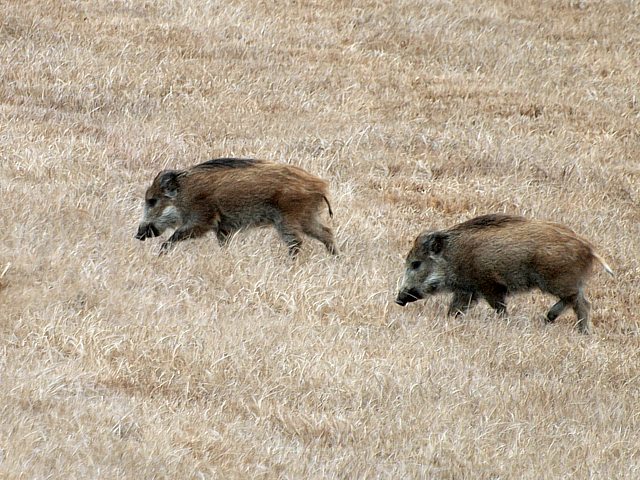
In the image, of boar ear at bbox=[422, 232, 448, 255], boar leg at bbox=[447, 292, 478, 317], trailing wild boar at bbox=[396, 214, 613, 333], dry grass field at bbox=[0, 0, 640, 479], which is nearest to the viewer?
dry grass field at bbox=[0, 0, 640, 479]

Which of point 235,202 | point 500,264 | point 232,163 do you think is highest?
point 232,163

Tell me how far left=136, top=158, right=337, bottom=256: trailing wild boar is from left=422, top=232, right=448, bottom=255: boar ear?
85 cm

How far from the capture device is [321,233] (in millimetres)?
9305

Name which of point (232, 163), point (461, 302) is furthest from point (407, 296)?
point (232, 163)

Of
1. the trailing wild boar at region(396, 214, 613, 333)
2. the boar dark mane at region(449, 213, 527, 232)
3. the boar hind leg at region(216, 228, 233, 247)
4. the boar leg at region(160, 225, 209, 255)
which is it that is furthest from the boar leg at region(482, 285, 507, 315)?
the boar leg at region(160, 225, 209, 255)

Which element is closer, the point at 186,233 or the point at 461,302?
the point at 461,302

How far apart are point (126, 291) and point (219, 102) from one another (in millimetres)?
5910

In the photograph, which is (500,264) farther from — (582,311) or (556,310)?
(582,311)

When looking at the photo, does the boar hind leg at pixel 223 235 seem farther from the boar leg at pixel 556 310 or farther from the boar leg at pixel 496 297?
the boar leg at pixel 556 310

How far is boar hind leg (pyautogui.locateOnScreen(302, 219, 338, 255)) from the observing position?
30.3ft

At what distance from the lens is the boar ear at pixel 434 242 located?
8812 mm

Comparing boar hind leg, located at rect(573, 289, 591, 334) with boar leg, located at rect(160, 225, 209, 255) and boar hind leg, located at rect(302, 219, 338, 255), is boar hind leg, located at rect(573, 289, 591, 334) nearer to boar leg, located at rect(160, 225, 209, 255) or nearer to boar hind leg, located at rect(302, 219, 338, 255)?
boar hind leg, located at rect(302, 219, 338, 255)

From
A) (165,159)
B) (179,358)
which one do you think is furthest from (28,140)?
(179,358)

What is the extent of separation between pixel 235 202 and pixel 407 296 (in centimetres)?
157
